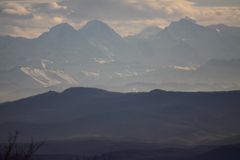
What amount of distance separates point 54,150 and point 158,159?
4089 centimetres

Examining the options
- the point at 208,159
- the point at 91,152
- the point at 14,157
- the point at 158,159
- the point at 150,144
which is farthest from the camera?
the point at 150,144

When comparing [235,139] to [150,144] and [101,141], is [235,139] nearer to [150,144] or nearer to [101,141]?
[150,144]

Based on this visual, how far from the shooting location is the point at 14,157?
83.8 feet

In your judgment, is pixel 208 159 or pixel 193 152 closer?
pixel 208 159

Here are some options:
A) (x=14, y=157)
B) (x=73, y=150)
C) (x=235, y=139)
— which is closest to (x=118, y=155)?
(x=73, y=150)

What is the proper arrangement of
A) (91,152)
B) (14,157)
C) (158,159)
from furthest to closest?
(91,152)
(158,159)
(14,157)

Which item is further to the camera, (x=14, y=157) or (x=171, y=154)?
(x=171, y=154)

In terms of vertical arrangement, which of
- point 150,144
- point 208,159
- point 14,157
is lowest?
point 14,157

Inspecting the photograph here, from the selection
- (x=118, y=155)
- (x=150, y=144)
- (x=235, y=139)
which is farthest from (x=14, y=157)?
(x=235, y=139)

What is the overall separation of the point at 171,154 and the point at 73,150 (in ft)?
112

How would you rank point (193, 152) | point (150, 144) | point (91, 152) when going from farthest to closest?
point (150, 144)
point (91, 152)
point (193, 152)

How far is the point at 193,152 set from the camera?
509ft

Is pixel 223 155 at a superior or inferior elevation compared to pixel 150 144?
inferior

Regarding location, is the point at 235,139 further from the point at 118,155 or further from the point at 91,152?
the point at 118,155
